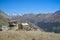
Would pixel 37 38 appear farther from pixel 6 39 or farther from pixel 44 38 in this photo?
pixel 6 39

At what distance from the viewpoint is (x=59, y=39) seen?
42.2 feet

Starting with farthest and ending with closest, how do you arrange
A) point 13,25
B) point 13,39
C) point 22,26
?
point 13,25 → point 22,26 → point 13,39

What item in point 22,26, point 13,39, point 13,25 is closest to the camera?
point 13,39

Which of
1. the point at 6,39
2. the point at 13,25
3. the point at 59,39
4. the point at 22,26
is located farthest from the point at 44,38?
the point at 13,25

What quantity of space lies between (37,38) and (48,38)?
3.62 feet

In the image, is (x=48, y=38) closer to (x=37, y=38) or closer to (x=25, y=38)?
(x=37, y=38)

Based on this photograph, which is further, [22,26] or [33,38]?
[22,26]

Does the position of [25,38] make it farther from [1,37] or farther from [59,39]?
[59,39]

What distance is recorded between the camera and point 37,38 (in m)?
12.9

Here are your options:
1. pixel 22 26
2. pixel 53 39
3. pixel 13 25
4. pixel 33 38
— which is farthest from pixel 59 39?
pixel 13 25

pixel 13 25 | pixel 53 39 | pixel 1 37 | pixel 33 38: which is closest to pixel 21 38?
pixel 33 38

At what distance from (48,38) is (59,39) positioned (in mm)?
1068

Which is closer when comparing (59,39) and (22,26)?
(59,39)

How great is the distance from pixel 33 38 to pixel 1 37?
3.18 meters
